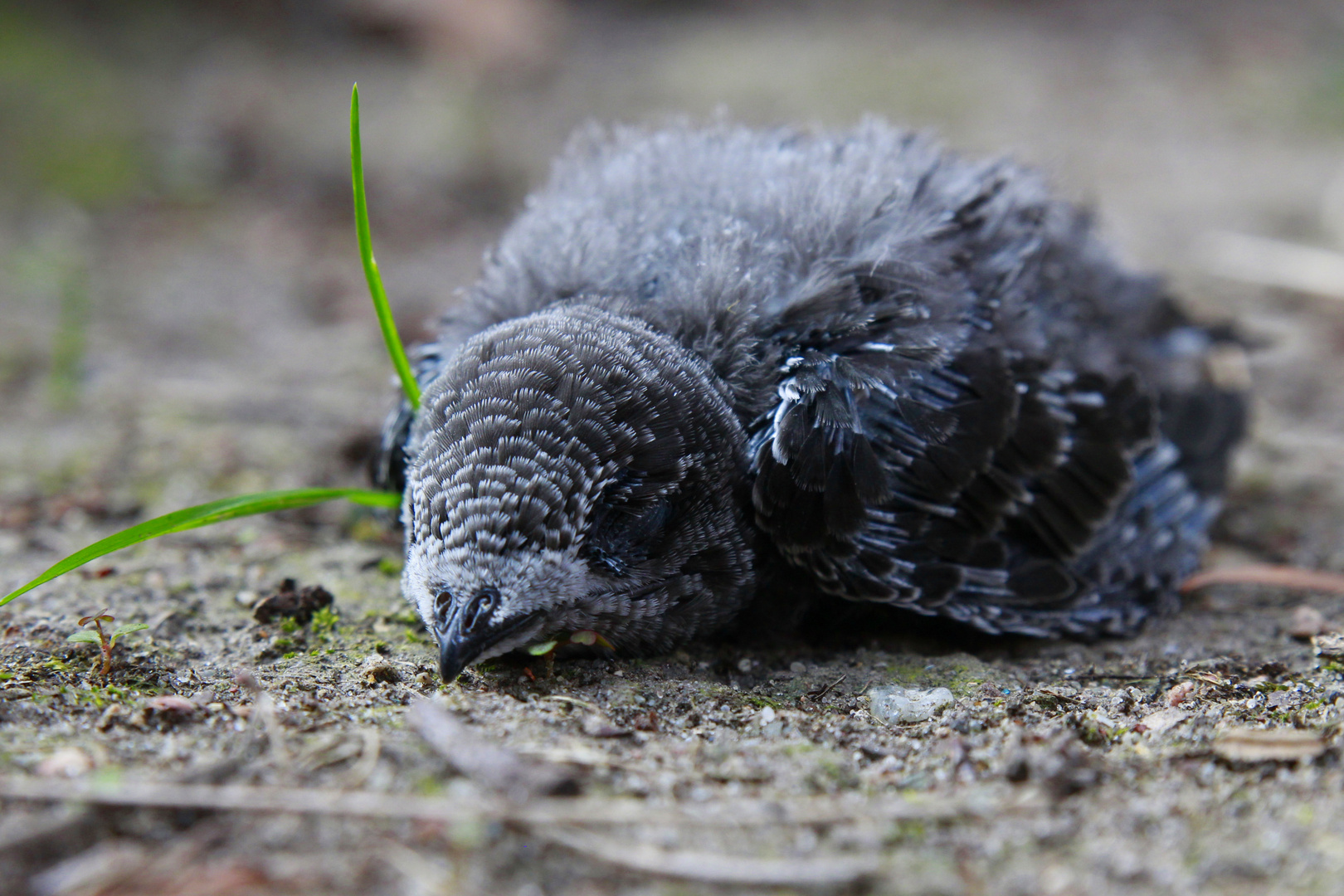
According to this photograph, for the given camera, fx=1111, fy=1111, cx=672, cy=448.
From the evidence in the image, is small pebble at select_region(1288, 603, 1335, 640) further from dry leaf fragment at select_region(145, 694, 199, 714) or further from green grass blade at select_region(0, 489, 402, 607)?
dry leaf fragment at select_region(145, 694, 199, 714)

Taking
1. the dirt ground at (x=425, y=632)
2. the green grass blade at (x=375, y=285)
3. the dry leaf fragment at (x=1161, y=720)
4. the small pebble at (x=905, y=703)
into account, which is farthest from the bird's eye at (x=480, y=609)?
the dry leaf fragment at (x=1161, y=720)

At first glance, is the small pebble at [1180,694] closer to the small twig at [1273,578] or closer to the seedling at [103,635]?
the small twig at [1273,578]

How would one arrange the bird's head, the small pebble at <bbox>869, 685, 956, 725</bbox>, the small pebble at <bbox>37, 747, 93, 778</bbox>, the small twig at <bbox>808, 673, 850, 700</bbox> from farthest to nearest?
1. the small twig at <bbox>808, 673, 850, 700</bbox>
2. the small pebble at <bbox>869, 685, 956, 725</bbox>
3. the bird's head
4. the small pebble at <bbox>37, 747, 93, 778</bbox>

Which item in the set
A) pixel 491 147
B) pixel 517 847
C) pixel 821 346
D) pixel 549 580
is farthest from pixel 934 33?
pixel 517 847

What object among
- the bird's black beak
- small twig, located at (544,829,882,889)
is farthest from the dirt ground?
the bird's black beak

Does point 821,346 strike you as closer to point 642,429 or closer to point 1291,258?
point 642,429
